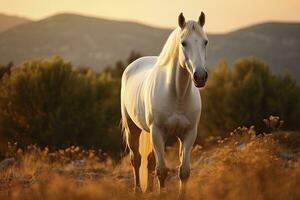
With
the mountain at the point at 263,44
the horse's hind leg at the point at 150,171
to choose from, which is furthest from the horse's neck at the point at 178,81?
the mountain at the point at 263,44

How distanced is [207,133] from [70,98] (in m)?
9.16

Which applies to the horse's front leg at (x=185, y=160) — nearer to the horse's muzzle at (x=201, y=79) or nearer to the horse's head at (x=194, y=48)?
the horse's head at (x=194, y=48)

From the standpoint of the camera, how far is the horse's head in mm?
6471

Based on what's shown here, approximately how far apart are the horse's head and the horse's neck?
0.54 feet

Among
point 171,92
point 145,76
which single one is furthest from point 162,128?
point 145,76

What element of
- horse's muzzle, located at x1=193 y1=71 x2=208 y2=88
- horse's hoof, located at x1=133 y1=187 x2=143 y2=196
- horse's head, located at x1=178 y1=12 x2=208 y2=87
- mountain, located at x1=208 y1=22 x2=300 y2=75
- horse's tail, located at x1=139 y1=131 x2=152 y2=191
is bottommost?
mountain, located at x1=208 y1=22 x2=300 y2=75

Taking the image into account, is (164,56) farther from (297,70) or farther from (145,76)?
(297,70)

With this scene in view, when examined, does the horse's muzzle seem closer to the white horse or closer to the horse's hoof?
the white horse

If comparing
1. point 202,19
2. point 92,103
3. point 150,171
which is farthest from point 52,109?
point 202,19

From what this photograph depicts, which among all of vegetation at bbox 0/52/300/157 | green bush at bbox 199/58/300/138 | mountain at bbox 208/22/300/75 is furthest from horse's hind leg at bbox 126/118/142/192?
mountain at bbox 208/22/300/75

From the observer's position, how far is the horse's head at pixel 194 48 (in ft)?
21.2

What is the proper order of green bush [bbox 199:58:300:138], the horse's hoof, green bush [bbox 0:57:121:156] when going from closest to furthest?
the horse's hoof < green bush [bbox 0:57:121:156] < green bush [bbox 199:58:300:138]

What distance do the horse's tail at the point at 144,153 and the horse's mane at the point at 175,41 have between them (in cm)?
161

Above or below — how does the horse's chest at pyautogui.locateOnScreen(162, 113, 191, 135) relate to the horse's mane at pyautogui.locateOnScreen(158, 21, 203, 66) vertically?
below
